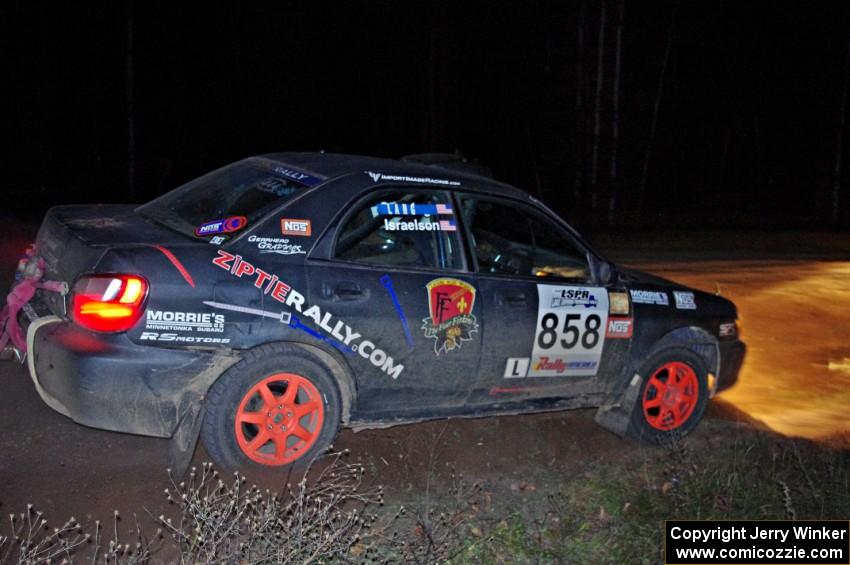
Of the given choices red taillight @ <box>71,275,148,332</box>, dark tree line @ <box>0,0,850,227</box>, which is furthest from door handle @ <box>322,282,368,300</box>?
dark tree line @ <box>0,0,850,227</box>

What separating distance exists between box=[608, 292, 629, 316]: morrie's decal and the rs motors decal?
0.15 ft

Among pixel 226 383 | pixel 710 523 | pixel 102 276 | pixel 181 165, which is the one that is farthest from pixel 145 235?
pixel 181 165

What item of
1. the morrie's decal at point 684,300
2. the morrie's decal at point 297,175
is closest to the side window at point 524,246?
the morrie's decal at point 684,300

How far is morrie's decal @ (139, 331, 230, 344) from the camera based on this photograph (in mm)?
4578

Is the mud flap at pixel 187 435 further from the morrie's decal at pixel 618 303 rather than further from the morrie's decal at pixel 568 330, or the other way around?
the morrie's decal at pixel 618 303

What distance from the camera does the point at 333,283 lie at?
5027 millimetres

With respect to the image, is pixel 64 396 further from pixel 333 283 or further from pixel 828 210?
pixel 828 210

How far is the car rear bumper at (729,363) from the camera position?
6578mm

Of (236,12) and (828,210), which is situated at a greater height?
(236,12)

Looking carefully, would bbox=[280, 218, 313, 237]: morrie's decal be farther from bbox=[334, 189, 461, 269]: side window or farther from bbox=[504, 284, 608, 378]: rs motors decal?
bbox=[504, 284, 608, 378]: rs motors decal

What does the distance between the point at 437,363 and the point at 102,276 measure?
6.25 ft

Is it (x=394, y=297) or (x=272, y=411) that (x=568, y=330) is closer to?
(x=394, y=297)

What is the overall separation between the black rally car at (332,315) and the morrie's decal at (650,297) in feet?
0.04

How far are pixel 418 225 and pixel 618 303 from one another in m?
1.48
